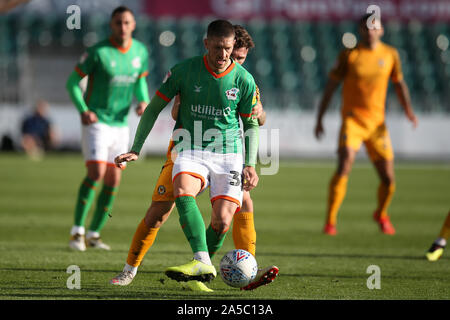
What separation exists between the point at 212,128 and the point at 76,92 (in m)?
2.71

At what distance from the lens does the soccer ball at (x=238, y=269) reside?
5289 millimetres

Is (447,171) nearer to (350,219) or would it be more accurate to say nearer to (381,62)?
(350,219)

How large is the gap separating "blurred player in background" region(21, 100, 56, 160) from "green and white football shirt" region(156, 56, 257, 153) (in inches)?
672

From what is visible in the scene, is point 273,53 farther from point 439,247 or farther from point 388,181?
point 439,247

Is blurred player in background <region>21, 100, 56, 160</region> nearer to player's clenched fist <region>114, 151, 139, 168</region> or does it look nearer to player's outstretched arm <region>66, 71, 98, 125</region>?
player's outstretched arm <region>66, 71, 98, 125</region>

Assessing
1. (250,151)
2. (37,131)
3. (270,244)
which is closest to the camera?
(250,151)

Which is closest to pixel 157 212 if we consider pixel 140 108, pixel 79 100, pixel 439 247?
pixel 140 108

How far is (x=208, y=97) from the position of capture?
17.9 feet

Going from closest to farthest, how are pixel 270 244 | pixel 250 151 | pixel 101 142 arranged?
1. pixel 250 151
2. pixel 101 142
3. pixel 270 244

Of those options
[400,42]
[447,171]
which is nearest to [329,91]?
[447,171]

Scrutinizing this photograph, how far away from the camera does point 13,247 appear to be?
7.67 metres

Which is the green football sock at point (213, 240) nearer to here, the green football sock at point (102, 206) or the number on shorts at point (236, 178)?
the number on shorts at point (236, 178)

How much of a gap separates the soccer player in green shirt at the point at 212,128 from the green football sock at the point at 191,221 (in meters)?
0.05

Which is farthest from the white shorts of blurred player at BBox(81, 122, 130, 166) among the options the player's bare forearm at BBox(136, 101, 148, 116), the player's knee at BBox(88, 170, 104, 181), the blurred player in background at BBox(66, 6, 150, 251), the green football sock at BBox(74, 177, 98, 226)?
the player's bare forearm at BBox(136, 101, 148, 116)
